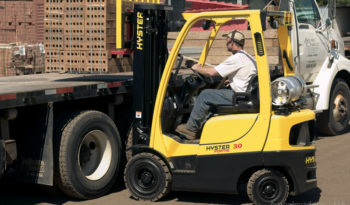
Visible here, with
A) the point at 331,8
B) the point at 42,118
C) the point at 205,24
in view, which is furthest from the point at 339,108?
the point at 42,118

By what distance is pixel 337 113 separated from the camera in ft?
36.6

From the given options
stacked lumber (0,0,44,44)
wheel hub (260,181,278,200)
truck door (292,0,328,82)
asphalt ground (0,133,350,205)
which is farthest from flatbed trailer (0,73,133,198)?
stacked lumber (0,0,44,44)

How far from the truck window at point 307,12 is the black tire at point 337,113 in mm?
1212

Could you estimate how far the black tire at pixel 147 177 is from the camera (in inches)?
267

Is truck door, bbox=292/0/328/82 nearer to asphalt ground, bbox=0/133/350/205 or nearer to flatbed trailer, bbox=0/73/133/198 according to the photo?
asphalt ground, bbox=0/133/350/205

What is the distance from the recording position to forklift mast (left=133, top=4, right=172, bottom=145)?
23.4 feet

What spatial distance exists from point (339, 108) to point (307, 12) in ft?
6.31

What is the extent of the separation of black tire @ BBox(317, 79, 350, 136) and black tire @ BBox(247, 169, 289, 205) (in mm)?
4813

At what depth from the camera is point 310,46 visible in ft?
33.8

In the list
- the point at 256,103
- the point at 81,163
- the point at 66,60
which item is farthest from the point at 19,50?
the point at 256,103

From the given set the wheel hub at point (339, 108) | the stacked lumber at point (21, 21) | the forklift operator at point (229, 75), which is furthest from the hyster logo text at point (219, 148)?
the stacked lumber at point (21, 21)

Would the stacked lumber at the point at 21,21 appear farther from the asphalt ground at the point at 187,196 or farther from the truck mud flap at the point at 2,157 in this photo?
the truck mud flap at the point at 2,157

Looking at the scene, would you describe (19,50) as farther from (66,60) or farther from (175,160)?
(175,160)

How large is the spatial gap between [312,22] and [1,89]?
19.8ft
